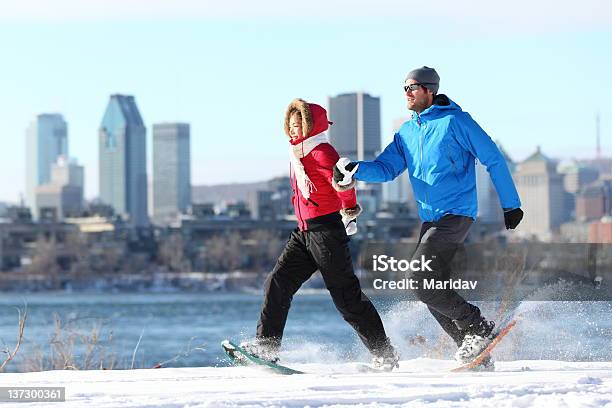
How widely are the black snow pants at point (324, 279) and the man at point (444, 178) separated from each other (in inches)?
A: 10.4

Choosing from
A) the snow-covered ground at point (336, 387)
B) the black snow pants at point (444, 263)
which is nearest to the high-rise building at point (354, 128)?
the black snow pants at point (444, 263)

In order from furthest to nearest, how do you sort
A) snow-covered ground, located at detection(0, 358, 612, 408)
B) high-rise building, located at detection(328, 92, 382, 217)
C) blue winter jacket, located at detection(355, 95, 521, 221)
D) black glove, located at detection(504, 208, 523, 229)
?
high-rise building, located at detection(328, 92, 382, 217), blue winter jacket, located at detection(355, 95, 521, 221), black glove, located at detection(504, 208, 523, 229), snow-covered ground, located at detection(0, 358, 612, 408)

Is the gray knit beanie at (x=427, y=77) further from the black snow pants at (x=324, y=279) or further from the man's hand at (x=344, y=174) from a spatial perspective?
the black snow pants at (x=324, y=279)

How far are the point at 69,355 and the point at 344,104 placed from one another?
1935cm

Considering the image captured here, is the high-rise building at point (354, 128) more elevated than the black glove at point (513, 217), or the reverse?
the high-rise building at point (354, 128)

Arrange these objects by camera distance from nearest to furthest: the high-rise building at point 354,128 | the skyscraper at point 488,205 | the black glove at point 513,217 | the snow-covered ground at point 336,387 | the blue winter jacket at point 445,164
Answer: the snow-covered ground at point 336,387, the black glove at point 513,217, the blue winter jacket at point 445,164, the high-rise building at point 354,128, the skyscraper at point 488,205

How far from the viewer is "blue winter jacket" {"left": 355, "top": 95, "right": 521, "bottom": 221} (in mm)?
6570

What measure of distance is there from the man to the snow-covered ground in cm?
29

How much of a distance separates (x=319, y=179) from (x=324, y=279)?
48 cm

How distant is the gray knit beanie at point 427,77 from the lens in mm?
6754

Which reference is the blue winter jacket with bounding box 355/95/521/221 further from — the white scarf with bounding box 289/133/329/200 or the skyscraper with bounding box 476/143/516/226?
the skyscraper with bounding box 476/143/516/226

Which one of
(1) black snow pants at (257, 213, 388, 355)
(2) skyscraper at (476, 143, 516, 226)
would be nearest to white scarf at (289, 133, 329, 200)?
(1) black snow pants at (257, 213, 388, 355)

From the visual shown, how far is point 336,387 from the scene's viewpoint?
5.48m

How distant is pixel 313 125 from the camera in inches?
262
